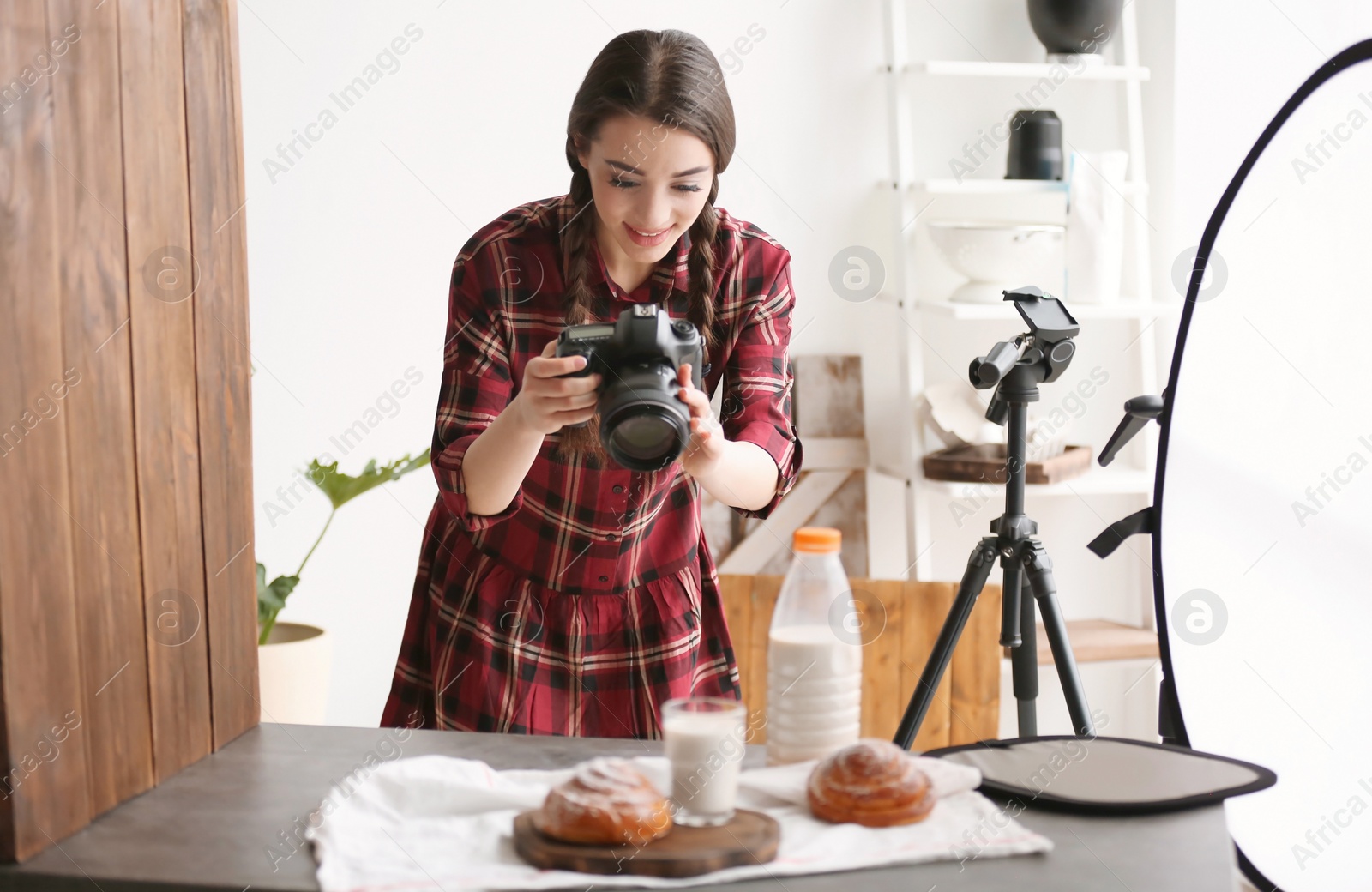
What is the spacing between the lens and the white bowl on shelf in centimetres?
216

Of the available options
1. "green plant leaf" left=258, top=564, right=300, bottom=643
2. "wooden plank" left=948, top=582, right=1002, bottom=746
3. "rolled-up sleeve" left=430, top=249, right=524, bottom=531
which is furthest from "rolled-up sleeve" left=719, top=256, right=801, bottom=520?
"green plant leaf" left=258, top=564, right=300, bottom=643

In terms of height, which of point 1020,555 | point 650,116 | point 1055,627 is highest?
point 650,116

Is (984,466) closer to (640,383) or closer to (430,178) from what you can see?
(430,178)

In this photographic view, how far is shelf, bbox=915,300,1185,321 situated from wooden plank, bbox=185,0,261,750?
4.84ft

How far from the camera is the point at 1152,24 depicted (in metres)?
2.36

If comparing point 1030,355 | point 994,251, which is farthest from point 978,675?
point 994,251

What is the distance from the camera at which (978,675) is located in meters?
2.02

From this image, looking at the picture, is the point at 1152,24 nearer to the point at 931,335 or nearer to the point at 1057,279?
the point at 1057,279

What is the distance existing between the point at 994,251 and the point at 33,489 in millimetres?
1804

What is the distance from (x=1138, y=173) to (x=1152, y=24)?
1.14 feet

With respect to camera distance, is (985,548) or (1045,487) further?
(1045,487)

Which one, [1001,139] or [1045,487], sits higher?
[1001,139]

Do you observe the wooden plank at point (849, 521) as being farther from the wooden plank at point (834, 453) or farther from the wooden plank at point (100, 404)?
the wooden plank at point (100, 404)

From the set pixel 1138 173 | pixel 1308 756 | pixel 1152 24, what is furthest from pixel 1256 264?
pixel 1152 24
